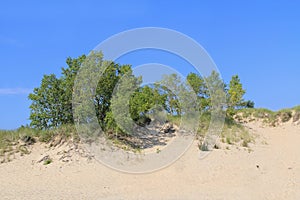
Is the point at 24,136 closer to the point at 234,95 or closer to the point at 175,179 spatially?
the point at 175,179

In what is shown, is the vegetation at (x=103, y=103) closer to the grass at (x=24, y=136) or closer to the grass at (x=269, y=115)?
the grass at (x=24, y=136)

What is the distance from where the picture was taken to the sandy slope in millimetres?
10914

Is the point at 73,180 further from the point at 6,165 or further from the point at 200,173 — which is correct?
the point at 200,173

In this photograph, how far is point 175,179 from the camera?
12508 mm

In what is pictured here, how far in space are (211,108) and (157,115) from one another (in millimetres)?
4302

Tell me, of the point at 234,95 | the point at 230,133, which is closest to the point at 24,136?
the point at 230,133

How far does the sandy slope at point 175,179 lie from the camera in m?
10.9

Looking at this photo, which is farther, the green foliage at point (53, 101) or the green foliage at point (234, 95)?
the green foliage at point (234, 95)

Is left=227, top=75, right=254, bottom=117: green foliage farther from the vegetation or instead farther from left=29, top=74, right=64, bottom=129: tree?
left=29, top=74, right=64, bottom=129: tree

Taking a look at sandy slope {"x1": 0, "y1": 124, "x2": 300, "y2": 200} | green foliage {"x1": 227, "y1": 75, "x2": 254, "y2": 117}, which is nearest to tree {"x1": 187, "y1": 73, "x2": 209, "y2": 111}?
green foliage {"x1": 227, "y1": 75, "x2": 254, "y2": 117}

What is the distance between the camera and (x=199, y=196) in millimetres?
10547

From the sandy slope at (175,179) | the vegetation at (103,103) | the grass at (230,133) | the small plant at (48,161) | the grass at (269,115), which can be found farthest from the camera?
the grass at (269,115)

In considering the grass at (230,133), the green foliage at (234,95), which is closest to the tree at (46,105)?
the grass at (230,133)


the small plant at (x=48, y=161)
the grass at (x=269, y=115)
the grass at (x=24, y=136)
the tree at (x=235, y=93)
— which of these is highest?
the tree at (x=235, y=93)
